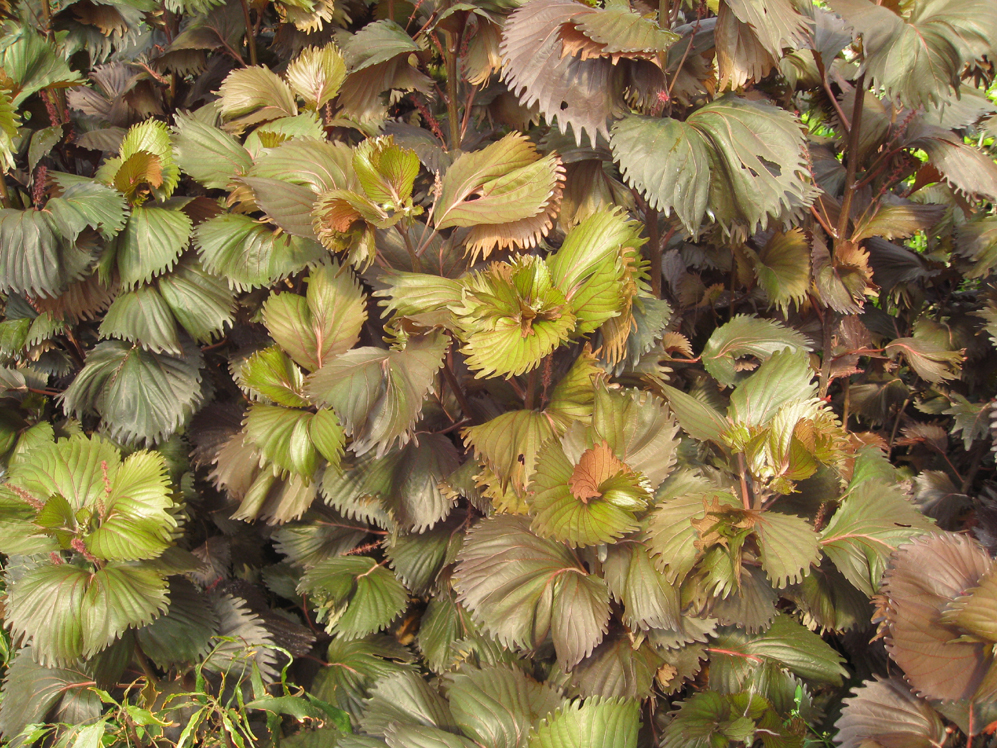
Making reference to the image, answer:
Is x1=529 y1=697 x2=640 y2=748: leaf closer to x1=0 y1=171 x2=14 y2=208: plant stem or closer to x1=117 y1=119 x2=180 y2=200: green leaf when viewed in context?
x1=117 y1=119 x2=180 y2=200: green leaf

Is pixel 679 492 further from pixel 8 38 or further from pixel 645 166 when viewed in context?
pixel 8 38

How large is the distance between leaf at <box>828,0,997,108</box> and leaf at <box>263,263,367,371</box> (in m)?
0.90

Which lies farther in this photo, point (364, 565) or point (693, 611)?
point (364, 565)

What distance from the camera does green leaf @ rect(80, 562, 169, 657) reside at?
1.10 metres

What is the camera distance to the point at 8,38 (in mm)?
1484

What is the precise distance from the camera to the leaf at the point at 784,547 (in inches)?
36.9

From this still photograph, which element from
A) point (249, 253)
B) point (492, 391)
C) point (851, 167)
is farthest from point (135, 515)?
point (851, 167)

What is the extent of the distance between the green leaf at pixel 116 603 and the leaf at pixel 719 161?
99cm

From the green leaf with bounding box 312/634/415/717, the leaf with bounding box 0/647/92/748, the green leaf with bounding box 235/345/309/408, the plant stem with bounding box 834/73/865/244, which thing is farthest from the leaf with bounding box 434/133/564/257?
the leaf with bounding box 0/647/92/748

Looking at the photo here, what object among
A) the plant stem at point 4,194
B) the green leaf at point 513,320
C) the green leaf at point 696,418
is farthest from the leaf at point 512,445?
the plant stem at point 4,194

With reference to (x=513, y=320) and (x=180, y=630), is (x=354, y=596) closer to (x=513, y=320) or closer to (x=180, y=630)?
(x=180, y=630)

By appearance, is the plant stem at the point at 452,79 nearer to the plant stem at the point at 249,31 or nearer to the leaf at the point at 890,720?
the plant stem at the point at 249,31

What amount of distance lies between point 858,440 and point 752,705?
63cm

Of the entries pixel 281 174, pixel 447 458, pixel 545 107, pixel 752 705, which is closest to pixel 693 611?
pixel 752 705
